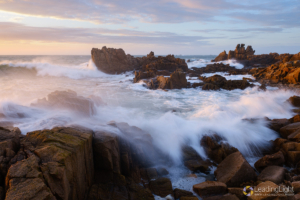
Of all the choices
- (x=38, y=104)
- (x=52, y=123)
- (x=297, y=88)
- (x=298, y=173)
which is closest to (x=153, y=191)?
(x=52, y=123)

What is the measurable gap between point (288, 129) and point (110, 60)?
3111 centimetres

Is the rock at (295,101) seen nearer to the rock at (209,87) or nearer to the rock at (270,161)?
the rock at (270,161)

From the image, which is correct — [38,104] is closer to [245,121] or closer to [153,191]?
[153,191]

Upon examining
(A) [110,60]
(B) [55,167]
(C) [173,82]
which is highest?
(A) [110,60]

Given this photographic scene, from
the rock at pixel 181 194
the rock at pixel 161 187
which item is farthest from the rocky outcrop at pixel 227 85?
the rock at pixel 181 194

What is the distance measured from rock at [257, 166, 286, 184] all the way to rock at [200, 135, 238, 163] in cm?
134

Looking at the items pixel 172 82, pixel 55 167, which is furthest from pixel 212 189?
pixel 172 82

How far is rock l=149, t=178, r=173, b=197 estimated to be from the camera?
511cm

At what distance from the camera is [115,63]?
3459cm

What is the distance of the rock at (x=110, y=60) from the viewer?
3431cm

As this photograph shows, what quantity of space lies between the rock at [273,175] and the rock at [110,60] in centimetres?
3079

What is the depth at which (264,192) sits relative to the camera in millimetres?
4086

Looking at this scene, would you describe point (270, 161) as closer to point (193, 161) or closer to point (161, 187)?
point (193, 161)

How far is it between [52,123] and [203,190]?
4.91 meters
